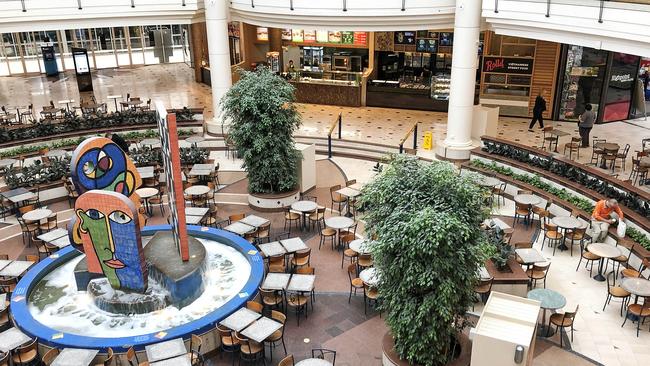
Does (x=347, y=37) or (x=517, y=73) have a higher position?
(x=347, y=37)

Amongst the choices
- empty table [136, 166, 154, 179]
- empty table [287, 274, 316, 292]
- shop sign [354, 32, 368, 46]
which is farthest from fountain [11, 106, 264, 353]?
shop sign [354, 32, 368, 46]

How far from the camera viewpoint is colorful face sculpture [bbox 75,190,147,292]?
966 centimetres

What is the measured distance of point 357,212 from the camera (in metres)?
15.1

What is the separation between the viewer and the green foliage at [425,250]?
7.88 m

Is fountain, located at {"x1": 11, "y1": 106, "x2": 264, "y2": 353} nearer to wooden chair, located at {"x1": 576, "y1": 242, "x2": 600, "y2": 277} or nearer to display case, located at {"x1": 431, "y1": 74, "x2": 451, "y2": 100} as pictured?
wooden chair, located at {"x1": 576, "y1": 242, "x2": 600, "y2": 277}

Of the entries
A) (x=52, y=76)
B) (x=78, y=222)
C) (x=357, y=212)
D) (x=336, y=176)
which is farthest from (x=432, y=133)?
(x=52, y=76)

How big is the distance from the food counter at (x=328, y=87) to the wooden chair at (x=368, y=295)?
14.7m

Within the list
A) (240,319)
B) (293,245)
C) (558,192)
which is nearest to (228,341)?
(240,319)

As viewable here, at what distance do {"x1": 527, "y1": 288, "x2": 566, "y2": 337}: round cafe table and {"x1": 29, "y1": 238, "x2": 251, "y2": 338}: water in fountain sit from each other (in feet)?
18.1

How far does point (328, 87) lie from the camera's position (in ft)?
81.5

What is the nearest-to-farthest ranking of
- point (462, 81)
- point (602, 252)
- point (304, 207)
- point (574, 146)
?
point (602, 252), point (304, 207), point (462, 81), point (574, 146)

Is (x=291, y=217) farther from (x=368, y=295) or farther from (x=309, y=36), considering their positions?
(x=309, y=36)

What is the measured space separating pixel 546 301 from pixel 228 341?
5.55m

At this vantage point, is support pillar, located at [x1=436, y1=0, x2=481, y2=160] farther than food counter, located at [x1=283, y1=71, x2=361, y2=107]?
No
